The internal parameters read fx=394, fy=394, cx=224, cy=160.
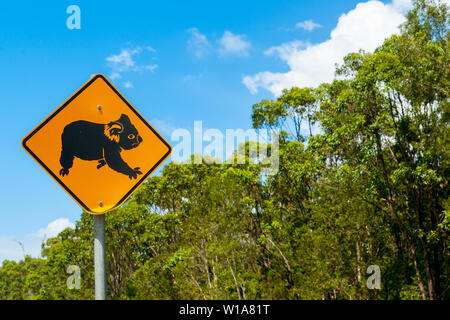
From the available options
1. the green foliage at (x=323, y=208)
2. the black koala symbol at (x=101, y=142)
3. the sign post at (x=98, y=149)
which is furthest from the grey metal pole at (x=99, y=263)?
the green foliage at (x=323, y=208)

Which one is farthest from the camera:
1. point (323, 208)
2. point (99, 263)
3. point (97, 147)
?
point (323, 208)

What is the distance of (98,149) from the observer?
190 cm

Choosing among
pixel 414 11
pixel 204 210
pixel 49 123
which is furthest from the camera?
pixel 204 210

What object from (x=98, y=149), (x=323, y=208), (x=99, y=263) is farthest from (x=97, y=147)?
(x=323, y=208)

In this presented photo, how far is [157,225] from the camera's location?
2434 centimetres

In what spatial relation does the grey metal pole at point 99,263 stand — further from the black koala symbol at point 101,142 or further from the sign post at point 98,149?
the black koala symbol at point 101,142

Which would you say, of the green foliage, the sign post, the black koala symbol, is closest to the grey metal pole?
the sign post

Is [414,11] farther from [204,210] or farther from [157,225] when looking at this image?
[157,225]

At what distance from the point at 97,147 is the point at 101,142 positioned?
31 mm

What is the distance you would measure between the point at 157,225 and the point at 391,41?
1660 cm

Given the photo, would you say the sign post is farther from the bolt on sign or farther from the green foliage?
the green foliage

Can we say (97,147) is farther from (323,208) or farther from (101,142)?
(323,208)

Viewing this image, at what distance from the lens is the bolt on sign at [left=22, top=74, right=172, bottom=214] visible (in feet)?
5.96
